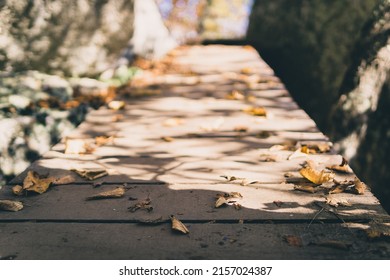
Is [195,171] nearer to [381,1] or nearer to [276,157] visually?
[276,157]

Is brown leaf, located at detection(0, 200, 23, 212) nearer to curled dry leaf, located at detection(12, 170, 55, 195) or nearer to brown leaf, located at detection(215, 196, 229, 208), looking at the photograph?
curled dry leaf, located at detection(12, 170, 55, 195)

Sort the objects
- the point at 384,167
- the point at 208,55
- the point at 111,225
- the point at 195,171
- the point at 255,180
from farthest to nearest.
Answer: the point at 208,55 → the point at 384,167 → the point at 195,171 → the point at 255,180 → the point at 111,225

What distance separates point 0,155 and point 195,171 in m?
0.98

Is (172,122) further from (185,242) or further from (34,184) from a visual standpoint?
(185,242)

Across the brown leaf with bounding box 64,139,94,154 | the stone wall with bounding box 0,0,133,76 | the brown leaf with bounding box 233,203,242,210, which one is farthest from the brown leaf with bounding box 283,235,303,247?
the stone wall with bounding box 0,0,133,76

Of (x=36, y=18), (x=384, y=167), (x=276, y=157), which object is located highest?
(x=36, y=18)

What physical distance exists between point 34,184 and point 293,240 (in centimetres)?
110

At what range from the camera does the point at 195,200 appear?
1462 mm

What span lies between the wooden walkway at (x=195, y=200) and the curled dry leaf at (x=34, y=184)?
0.11ft

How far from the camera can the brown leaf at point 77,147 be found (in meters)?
2.01

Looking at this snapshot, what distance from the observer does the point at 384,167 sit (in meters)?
2.41

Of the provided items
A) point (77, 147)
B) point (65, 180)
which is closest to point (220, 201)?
point (65, 180)
